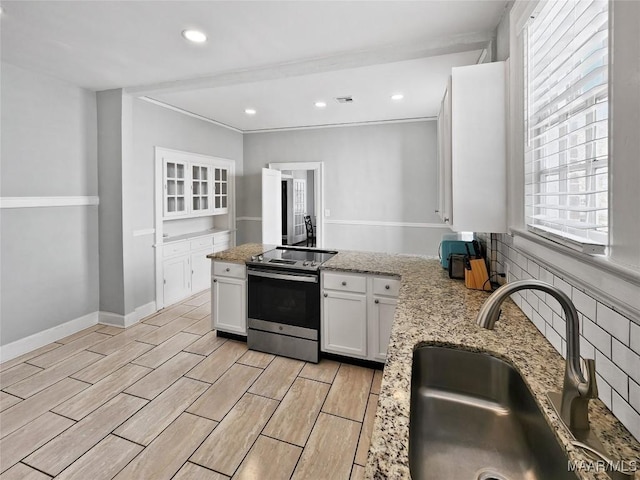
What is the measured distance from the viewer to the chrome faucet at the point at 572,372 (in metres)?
0.81

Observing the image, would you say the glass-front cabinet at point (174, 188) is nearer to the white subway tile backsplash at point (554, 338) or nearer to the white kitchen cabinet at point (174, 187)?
the white kitchen cabinet at point (174, 187)

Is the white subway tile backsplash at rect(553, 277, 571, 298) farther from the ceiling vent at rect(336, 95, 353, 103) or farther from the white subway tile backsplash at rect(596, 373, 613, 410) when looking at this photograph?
the ceiling vent at rect(336, 95, 353, 103)

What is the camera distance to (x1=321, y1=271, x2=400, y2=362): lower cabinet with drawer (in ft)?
8.52

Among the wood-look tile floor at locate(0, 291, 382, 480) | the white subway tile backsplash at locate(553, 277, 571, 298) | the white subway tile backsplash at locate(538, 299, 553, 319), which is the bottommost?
the wood-look tile floor at locate(0, 291, 382, 480)

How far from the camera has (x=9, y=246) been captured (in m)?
2.96

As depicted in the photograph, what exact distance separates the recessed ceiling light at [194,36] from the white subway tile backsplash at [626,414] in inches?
118

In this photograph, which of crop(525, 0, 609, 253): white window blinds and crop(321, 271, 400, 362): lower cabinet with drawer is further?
crop(321, 271, 400, 362): lower cabinet with drawer

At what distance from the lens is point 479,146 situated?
6.11 feet

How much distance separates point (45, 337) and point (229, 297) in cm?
190

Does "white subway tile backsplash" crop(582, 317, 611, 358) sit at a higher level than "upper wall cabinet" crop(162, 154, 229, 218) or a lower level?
lower

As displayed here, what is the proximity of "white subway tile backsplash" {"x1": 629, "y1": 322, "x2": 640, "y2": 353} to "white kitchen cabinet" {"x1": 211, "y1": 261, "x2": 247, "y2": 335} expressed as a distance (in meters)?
2.71

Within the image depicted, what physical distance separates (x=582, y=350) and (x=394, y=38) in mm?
2390

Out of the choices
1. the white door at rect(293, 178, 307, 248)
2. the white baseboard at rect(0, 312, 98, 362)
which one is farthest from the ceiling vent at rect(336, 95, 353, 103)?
the white door at rect(293, 178, 307, 248)

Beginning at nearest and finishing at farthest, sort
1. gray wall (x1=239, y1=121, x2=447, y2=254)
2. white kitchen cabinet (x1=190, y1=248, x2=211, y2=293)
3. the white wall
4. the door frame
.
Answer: the white wall, white kitchen cabinet (x1=190, y1=248, x2=211, y2=293), gray wall (x1=239, y1=121, x2=447, y2=254), the door frame
